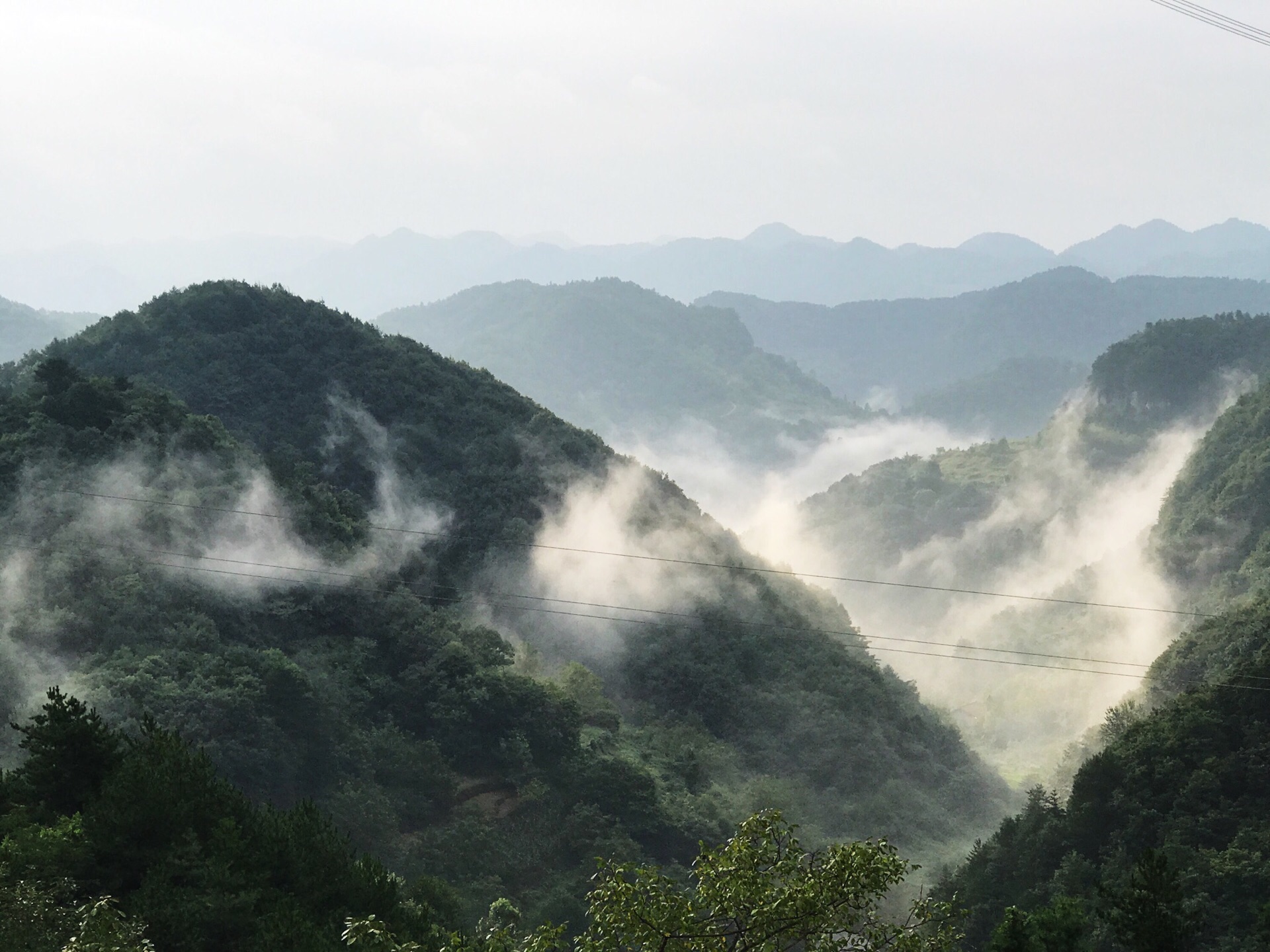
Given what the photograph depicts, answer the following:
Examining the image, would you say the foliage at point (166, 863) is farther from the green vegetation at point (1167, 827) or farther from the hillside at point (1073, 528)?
the hillside at point (1073, 528)

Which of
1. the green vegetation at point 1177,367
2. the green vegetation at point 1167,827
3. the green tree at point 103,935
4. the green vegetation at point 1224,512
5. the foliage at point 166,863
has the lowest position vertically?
the green tree at point 103,935

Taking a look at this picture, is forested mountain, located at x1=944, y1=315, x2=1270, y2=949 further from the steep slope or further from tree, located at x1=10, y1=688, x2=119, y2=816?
tree, located at x1=10, y1=688, x2=119, y2=816

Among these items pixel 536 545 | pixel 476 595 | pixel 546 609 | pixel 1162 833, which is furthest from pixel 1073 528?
pixel 1162 833

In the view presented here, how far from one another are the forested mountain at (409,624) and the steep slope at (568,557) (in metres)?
0.17

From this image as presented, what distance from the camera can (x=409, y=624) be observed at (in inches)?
2078

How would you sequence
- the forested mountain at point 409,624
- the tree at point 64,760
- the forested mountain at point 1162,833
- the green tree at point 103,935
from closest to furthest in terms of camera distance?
the green tree at point 103,935, the forested mountain at point 1162,833, the tree at point 64,760, the forested mountain at point 409,624

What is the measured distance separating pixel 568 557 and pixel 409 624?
546 inches

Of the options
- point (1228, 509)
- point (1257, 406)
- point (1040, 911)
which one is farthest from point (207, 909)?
point (1257, 406)

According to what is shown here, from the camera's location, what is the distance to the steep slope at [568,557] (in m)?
59.9

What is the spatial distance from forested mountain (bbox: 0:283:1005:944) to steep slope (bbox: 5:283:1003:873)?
6.8 inches

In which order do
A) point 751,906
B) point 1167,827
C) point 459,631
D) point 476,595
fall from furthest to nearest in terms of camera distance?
1. point 476,595
2. point 459,631
3. point 1167,827
4. point 751,906

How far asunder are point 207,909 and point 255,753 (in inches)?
831

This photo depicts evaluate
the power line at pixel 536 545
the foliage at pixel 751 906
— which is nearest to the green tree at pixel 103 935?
the foliage at pixel 751 906

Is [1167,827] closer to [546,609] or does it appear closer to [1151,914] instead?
[1151,914]
